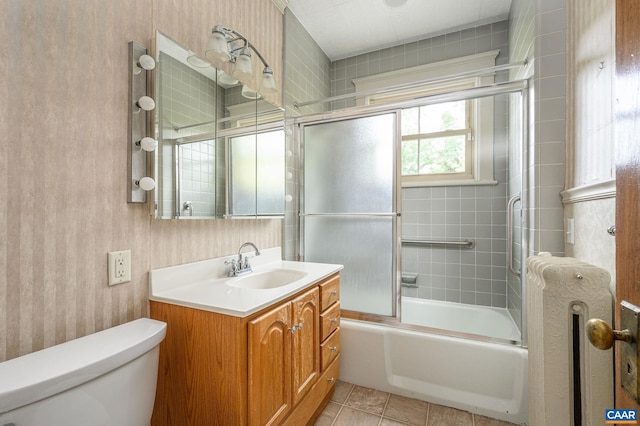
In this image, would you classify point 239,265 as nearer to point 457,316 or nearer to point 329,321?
point 329,321

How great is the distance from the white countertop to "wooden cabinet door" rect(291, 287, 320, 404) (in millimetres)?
88

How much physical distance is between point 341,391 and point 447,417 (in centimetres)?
64

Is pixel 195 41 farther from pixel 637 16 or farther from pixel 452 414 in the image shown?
pixel 452 414

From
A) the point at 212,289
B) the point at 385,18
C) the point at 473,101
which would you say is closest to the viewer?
the point at 212,289

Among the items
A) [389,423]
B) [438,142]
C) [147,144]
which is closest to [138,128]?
[147,144]

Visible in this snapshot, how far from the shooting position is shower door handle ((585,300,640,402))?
0.43 metres

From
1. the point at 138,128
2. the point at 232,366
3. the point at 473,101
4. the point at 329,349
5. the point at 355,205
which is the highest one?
the point at 473,101

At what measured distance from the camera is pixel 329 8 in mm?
2357

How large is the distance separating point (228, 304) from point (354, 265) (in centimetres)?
126

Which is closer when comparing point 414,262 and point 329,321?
point 329,321

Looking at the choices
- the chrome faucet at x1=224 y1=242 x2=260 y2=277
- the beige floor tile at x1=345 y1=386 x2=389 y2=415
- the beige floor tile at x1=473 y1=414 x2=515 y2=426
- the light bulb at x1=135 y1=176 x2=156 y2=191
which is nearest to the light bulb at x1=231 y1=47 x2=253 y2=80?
the light bulb at x1=135 y1=176 x2=156 y2=191

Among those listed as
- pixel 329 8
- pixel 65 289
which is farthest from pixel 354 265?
pixel 329 8

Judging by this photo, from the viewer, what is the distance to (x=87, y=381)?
2.59 feet

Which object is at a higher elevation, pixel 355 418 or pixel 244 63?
pixel 244 63
